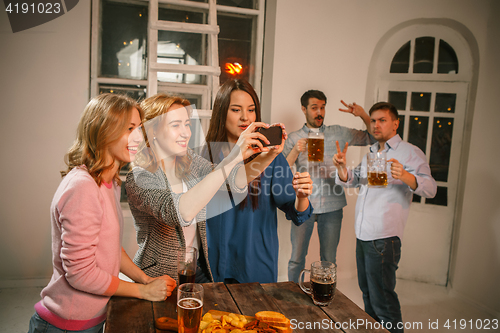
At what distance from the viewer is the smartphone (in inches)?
61.6

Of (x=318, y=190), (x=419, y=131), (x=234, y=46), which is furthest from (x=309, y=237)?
(x=234, y=46)

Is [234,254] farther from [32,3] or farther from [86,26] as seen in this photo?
[32,3]

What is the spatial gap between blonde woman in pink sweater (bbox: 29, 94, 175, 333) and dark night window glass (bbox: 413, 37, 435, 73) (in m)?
3.16

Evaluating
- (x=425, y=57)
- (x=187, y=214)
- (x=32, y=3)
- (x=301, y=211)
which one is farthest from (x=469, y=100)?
(x=32, y=3)

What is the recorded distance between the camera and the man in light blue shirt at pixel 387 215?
2.39 meters

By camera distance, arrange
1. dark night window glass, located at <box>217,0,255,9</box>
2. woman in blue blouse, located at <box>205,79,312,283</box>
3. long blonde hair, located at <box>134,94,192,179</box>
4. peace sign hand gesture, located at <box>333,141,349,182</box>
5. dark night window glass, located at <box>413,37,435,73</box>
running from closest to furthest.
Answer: long blonde hair, located at <box>134,94,192,179</box>
woman in blue blouse, located at <box>205,79,312,283</box>
peace sign hand gesture, located at <box>333,141,349,182</box>
dark night window glass, located at <box>217,0,255,9</box>
dark night window glass, located at <box>413,37,435,73</box>

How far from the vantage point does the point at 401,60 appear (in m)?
3.59

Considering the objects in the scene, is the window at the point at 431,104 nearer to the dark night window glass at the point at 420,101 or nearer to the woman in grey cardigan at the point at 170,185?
the dark night window glass at the point at 420,101

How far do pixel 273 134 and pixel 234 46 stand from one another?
2161 mm

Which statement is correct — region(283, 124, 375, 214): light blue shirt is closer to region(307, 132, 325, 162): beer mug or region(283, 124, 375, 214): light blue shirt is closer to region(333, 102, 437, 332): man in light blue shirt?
region(333, 102, 437, 332): man in light blue shirt

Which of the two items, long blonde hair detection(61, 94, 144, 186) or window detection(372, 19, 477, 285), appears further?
window detection(372, 19, 477, 285)

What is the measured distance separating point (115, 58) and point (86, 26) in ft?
1.11

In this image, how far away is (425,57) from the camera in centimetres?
355

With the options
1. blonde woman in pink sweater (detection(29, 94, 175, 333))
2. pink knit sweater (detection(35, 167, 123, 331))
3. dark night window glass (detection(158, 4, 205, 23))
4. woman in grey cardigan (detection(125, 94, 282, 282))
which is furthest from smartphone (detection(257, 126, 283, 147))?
dark night window glass (detection(158, 4, 205, 23))
